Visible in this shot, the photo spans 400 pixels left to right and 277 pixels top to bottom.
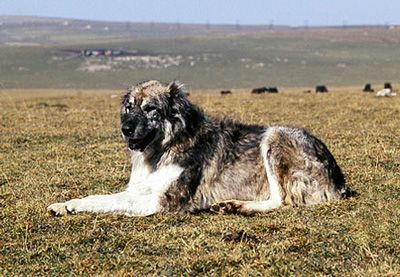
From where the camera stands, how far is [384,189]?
10672 mm

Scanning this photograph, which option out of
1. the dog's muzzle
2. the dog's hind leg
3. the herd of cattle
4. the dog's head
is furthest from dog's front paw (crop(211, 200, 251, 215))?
the herd of cattle

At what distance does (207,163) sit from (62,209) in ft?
7.09

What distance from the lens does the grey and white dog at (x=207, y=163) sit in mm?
9461

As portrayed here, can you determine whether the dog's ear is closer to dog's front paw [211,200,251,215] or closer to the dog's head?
the dog's head

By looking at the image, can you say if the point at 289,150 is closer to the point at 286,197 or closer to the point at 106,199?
the point at 286,197

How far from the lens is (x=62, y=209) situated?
905cm

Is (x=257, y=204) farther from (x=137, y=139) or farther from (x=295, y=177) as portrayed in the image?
(x=137, y=139)

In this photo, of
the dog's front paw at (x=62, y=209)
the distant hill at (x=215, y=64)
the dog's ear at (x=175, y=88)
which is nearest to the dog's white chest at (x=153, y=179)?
the dog's front paw at (x=62, y=209)

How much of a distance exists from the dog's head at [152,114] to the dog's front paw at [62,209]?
1223mm

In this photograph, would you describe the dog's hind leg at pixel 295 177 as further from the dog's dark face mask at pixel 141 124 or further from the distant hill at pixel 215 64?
the distant hill at pixel 215 64

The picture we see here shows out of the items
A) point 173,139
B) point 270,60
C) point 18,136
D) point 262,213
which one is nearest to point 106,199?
point 173,139

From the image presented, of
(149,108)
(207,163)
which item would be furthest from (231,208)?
(149,108)

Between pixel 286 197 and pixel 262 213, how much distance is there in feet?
1.60

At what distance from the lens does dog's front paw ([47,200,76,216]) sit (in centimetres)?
905
